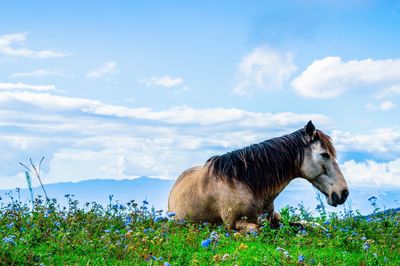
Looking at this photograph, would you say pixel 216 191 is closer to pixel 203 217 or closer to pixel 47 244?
pixel 203 217

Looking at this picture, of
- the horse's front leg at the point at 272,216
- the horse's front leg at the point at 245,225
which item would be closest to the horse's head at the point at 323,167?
the horse's front leg at the point at 272,216

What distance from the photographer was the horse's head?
10766 mm

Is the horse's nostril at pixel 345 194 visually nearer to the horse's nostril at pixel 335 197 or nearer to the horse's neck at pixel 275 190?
the horse's nostril at pixel 335 197

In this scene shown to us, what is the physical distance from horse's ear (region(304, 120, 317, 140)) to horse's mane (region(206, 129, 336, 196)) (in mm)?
93

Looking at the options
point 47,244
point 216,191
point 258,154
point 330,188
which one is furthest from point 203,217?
point 47,244

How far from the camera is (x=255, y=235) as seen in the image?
8.97 metres

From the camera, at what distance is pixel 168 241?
8219 millimetres

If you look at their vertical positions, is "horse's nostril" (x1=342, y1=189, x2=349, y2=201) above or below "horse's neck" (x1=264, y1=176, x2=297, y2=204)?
below

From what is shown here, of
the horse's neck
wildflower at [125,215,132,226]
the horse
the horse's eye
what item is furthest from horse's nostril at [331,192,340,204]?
wildflower at [125,215,132,226]

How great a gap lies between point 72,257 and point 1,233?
1.61 metres

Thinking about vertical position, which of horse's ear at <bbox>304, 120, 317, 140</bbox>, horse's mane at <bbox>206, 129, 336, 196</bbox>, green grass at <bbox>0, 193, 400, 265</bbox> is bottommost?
green grass at <bbox>0, 193, 400, 265</bbox>

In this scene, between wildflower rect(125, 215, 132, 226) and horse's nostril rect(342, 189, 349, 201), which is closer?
wildflower rect(125, 215, 132, 226)

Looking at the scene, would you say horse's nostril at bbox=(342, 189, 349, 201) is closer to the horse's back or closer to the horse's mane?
the horse's mane

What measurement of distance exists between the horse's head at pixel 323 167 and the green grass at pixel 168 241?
63 cm
